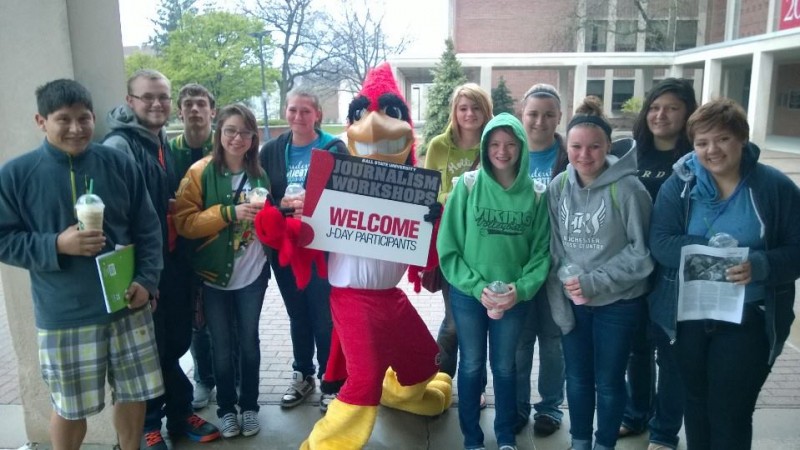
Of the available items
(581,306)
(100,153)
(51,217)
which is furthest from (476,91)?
(51,217)

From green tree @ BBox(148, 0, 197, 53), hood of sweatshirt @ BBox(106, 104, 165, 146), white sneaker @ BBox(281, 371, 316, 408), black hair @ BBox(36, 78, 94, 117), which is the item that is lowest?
white sneaker @ BBox(281, 371, 316, 408)

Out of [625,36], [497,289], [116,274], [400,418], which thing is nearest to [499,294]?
[497,289]

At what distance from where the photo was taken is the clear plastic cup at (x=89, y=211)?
2568 millimetres

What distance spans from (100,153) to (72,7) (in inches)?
38.8

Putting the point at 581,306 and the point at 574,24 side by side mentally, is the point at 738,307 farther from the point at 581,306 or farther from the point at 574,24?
the point at 574,24

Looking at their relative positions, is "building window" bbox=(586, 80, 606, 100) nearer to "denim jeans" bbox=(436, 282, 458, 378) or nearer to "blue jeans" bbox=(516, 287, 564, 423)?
"denim jeans" bbox=(436, 282, 458, 378)

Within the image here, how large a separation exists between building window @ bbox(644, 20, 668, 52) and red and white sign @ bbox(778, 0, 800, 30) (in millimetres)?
17231

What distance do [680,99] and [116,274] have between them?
3.15 m

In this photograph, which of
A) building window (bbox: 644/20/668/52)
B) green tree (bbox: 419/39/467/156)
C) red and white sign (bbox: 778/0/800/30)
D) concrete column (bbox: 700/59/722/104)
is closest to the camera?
green tree (bbox: 419/39/467/156)

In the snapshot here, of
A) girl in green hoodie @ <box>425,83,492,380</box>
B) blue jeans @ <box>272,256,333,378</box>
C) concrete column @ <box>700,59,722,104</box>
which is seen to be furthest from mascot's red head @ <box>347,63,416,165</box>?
concrete column @ <box>700,59,722,104</box>

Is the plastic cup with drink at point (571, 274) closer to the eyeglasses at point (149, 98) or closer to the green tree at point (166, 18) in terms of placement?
the eyeglasses at point (149, 98)

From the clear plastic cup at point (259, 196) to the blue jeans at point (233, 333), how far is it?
0.56m

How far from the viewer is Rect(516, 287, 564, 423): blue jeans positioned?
347 cm

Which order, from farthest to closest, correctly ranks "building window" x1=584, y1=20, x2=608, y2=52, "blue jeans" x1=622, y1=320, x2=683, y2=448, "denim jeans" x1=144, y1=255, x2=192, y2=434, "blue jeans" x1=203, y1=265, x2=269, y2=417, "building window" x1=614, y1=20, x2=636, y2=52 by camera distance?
1. "building window" x1=584, y1=20, x2=608, y2=52
2. "building window" x1=614, y1=20, x2=636, y2=52
3. "blue jeans" x1=203, y1=265, x2=269, y2=417
4. "denim jeans" x1=144, y1=255, x2=192, y2=434
5. "blue jeans" x1=622, y1=320, x2=683, y2=448
